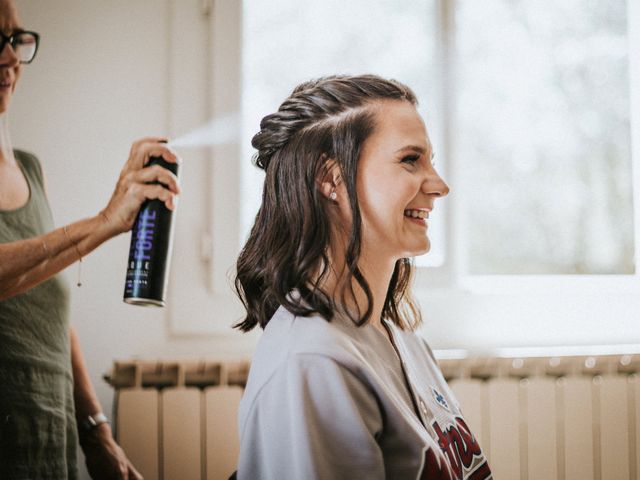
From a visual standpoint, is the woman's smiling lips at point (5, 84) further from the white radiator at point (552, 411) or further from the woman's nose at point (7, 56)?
the white radiator at point (552, 411)

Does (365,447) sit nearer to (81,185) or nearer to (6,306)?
(6,306)

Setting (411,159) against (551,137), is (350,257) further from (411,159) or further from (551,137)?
(551,137)

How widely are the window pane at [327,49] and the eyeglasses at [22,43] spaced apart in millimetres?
706

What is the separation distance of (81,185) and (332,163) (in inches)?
37.0

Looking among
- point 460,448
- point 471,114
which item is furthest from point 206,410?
point 471,114

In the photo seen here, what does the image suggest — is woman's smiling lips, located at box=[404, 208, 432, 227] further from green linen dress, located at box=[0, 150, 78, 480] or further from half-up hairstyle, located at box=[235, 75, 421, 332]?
green linen dress, located at box=[0, 150, 78, 480]

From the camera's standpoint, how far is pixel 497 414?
1686 millimetres

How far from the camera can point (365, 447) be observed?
717 mm

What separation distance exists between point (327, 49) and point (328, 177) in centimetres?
106

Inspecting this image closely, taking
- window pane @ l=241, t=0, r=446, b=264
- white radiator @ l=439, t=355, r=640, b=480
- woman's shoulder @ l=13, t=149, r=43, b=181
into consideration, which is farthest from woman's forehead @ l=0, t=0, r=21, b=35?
white radiator @ l=439, t=355, r=640, b=480

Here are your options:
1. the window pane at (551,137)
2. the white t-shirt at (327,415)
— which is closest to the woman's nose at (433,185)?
the white t-shirt at (327,415)

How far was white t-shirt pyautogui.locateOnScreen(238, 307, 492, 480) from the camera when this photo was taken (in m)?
0.70

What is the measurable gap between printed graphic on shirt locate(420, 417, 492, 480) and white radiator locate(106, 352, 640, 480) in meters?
0.71

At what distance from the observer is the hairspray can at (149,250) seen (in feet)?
3.24
